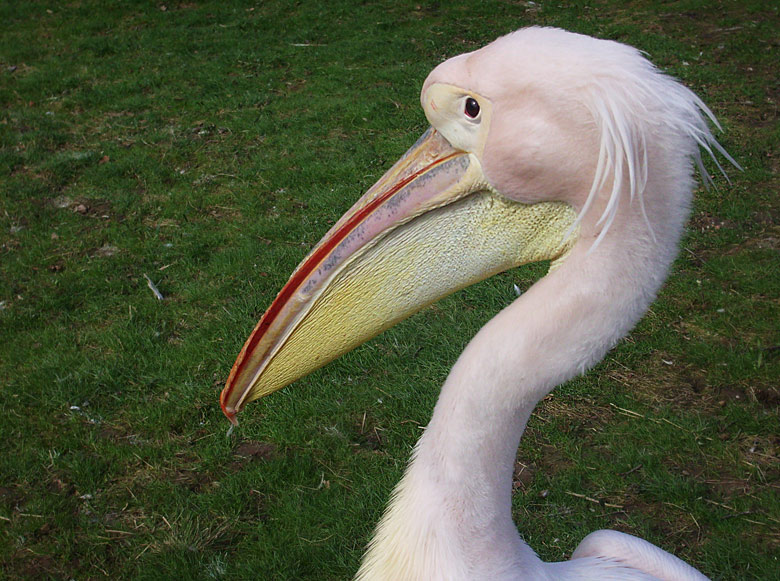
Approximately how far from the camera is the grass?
105 inches

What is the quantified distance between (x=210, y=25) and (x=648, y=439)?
6169 millimetres

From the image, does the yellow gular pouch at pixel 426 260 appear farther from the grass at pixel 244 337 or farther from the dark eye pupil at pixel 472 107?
the grass at pixel 244 337

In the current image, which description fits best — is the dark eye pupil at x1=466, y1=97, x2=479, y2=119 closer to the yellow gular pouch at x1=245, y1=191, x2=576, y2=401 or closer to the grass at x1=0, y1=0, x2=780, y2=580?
the yellow gular pouch at x1=245, y1=191, x2=576, y2=401

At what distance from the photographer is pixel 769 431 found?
2.91 metres

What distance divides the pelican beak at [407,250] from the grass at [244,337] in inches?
51.0

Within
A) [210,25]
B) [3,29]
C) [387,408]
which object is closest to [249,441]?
[387,408]

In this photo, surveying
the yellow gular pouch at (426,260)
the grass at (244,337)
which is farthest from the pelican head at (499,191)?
the grass at (244,337)

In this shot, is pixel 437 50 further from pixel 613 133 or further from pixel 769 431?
pixel 613 133

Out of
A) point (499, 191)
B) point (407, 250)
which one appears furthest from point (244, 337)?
point (499, 191)

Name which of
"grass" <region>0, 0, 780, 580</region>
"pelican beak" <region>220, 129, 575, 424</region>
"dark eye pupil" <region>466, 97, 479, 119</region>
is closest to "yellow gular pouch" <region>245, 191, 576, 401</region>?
"pelican beak" <region>220, 129, 575, 424</region>

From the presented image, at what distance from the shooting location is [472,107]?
1.40 m

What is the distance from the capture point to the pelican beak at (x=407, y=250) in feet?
4.82

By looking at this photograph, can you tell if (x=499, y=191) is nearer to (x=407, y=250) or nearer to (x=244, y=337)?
(x=407, y=250)

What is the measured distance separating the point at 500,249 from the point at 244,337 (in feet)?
7.48
